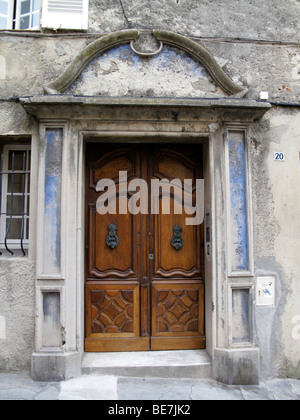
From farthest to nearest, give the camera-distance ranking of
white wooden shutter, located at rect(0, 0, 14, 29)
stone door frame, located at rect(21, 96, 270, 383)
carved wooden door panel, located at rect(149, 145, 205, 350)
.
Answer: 1. white wooden shutter, located at rect(0, 0, 14, 29)
2. carved wooden door panel, located at rect(149, 145, 205, 350)
3. stone door frame, located at rect(21, 96, 270, 383)

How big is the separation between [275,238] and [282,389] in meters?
1.70

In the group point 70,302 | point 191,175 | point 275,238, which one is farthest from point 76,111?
point 275,238

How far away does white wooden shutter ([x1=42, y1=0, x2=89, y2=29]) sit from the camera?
4.36m

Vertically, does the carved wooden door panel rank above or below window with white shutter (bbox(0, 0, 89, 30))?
below

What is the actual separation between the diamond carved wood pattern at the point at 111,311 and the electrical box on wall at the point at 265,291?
1.56 metres

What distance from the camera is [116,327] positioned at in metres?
4.45

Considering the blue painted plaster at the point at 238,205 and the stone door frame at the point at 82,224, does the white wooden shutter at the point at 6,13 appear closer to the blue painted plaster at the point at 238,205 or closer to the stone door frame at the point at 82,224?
the stone door frame at the point at 82,224

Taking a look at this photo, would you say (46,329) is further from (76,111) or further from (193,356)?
(76,111)

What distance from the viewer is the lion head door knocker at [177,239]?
4.52 m

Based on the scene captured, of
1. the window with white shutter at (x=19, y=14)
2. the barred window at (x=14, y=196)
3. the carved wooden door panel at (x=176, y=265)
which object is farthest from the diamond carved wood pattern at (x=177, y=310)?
the window with white shutter at (x=19, y=14)

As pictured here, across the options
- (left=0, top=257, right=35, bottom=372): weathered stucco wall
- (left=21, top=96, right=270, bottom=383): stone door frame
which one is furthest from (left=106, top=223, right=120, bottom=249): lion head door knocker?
(left=0, top=257, right=35, bottom=372): weathered stucco wall

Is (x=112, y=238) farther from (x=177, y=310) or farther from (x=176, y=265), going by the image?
(x=177, y=310)

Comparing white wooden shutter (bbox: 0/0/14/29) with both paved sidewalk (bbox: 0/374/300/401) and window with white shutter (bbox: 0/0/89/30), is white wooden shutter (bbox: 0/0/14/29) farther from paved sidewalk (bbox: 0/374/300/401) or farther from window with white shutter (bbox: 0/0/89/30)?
paved sidewalk (bbox: 0/374/300/401)

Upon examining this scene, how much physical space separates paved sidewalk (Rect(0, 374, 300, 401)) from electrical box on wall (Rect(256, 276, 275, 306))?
91 centimetres
